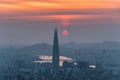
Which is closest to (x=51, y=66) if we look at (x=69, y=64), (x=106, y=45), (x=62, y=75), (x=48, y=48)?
(x=69, y=64)

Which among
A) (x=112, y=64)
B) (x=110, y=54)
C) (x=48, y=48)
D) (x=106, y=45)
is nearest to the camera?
(x=112, y=64)

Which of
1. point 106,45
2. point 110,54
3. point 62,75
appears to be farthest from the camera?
point 106,45

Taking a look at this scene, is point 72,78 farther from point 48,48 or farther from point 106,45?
point 106,45

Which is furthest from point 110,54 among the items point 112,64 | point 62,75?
point 62,75

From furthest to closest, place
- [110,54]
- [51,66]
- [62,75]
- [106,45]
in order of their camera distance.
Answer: [106,45] < [110,54] < [51,66] < [62,75]

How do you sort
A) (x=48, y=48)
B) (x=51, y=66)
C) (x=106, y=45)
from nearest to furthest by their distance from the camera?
(x=51, y=66)
(x=48, y=48)
(x=106, y=45)

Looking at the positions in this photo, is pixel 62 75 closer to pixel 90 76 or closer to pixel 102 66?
pixel 90 76

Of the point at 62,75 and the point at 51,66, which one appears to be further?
the point at 51,66

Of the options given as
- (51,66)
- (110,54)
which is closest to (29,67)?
(51,66)

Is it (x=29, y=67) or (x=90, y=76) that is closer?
(x=90, y=76)
